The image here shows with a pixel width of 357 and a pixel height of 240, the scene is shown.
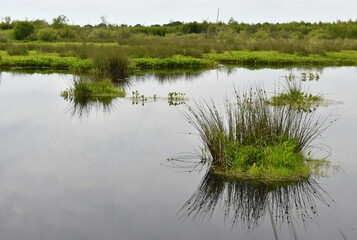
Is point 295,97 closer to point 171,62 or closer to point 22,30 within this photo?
point 171,62

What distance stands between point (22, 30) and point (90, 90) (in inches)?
1099

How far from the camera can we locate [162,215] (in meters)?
4.89

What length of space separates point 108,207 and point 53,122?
4843 millimetres

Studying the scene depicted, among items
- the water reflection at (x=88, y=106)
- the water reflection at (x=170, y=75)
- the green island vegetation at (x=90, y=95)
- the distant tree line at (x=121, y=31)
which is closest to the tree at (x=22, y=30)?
the distant tree line at (x=121, y=31)

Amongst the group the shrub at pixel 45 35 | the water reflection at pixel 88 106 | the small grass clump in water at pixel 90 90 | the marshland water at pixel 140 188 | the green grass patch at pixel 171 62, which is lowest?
the marshland water at pixel 140 188

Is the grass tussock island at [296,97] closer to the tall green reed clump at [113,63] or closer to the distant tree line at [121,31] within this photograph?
the tall green reed clump at [113,63]

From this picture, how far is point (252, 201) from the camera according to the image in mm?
5305

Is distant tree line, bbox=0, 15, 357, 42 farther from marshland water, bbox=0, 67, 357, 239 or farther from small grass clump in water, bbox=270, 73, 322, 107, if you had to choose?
marshland water, bbox=0, 67, 357, 239

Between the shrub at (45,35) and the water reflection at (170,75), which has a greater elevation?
the shrub at (45,35)

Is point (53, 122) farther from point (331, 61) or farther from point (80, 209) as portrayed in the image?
point (331, 61)

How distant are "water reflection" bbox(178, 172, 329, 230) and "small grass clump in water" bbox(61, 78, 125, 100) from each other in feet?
23.9

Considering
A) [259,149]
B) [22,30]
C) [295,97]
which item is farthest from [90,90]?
[22,30]

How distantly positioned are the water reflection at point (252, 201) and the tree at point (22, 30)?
35.2m

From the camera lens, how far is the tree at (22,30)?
37.1 m
